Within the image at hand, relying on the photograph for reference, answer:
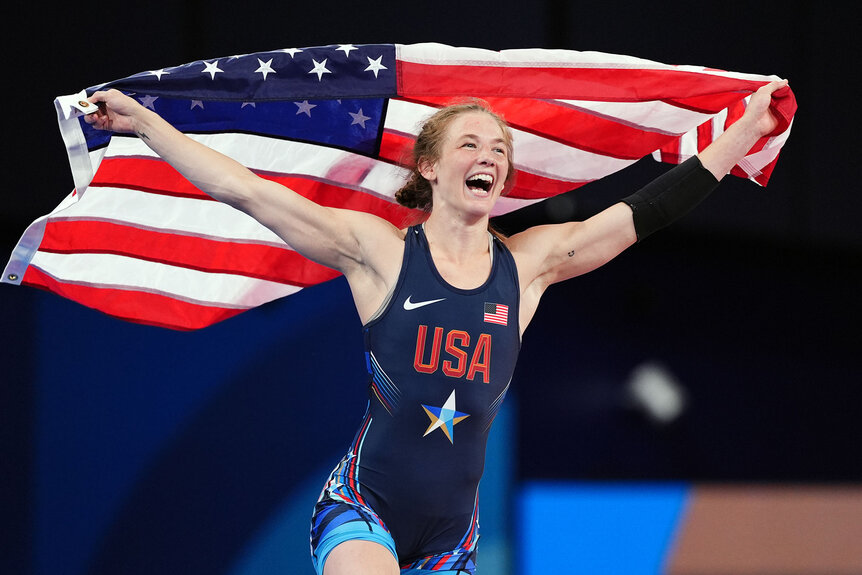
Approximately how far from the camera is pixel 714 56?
506 cm

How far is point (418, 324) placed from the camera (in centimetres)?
253

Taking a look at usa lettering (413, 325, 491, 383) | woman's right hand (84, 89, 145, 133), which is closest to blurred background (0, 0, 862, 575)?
woman's right hand (84, 89, 145, 133)

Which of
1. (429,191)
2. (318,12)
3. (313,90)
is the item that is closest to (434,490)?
(429,191)

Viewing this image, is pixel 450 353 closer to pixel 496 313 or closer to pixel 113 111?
pixel 496 313

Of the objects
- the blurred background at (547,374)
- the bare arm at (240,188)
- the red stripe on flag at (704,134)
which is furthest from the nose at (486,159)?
the blurred background at (547,374)

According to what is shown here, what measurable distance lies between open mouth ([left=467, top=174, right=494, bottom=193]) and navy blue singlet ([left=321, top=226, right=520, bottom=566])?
9.4 inches

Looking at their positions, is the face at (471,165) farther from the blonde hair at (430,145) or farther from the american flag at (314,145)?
the american flag at (314,145)

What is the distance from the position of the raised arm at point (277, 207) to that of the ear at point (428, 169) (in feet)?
0.89

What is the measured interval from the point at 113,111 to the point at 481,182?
3.38 feet

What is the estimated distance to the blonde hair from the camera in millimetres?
2820

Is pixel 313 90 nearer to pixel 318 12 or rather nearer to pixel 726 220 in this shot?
pixel 318 12

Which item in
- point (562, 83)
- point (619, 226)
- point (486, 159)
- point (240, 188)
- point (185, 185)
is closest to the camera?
point (240, 188)

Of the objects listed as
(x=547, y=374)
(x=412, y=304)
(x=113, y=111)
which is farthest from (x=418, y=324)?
(x=547, y=374)

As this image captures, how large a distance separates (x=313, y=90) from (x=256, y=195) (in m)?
0.60
